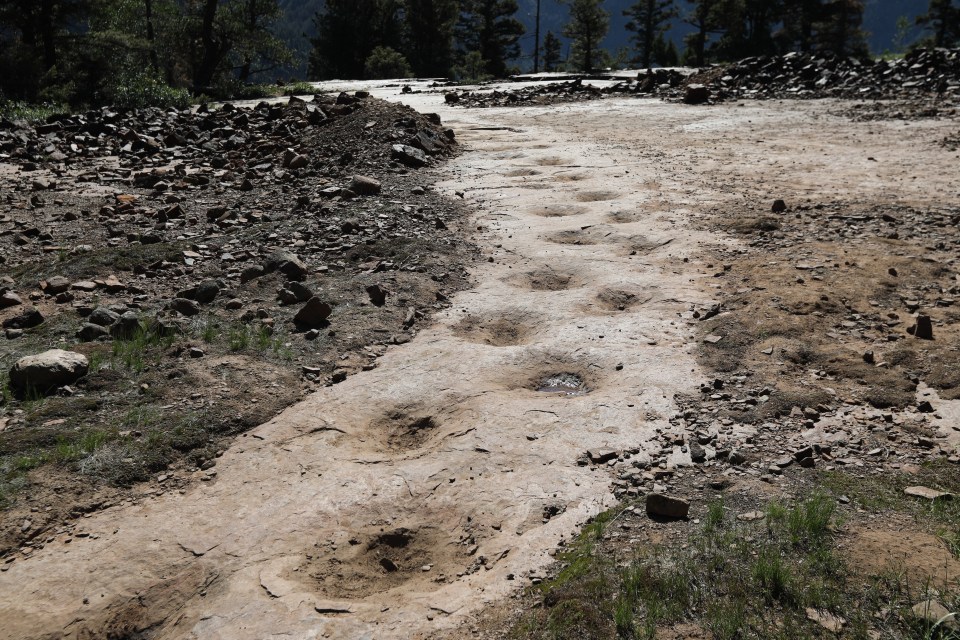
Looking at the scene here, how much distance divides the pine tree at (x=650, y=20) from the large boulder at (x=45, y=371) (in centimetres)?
4020

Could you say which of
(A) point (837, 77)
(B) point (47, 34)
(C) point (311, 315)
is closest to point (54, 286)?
(C) point (311, 315)

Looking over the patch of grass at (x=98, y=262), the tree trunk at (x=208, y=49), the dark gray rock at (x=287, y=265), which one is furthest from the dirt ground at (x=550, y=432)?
the tree trunk at (x=208, y=49)

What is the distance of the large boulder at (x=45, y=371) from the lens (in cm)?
456

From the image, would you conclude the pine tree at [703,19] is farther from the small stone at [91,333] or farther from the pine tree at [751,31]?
the small stone at [91,333]

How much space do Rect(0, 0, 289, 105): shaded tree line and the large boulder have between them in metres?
14.3

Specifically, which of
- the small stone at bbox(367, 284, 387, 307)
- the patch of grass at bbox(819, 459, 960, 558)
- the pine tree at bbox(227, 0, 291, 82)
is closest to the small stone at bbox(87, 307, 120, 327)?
the small stone at bbox(367, 284, 387, 307)

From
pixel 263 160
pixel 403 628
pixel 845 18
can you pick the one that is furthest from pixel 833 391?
pixel 845 18

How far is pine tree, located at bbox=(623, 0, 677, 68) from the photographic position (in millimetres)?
41562

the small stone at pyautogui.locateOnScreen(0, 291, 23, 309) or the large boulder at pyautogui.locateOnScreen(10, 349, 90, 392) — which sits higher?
the small stone at pyautogui.locateOnScreen(0, 291, 23, 309)

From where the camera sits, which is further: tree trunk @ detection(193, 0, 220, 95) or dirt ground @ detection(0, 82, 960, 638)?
tree trunk @ detection(193, 0, 220, 95)

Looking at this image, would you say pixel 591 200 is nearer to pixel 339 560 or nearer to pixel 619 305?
pixel 619 305

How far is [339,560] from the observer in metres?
3.32

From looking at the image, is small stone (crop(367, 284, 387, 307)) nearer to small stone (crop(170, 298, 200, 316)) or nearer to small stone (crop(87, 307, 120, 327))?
small stone (crop(170, 298, 200, 316))

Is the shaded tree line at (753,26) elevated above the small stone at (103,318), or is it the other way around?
the shaded tree line at (753,26)
